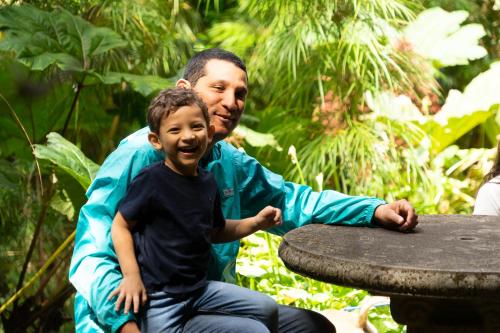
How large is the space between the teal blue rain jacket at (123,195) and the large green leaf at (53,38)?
1.46m

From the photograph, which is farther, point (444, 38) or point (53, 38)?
point (444, 38)

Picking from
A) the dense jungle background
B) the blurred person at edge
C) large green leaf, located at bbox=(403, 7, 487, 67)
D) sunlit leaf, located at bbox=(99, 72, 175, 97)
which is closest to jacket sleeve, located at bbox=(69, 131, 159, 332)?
the dense jungle background

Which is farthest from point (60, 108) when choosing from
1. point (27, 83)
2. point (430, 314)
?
point (430, 314)

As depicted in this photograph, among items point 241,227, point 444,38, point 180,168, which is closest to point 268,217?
point 241,227

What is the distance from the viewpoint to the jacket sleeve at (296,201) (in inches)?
100

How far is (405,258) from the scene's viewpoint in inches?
81.2

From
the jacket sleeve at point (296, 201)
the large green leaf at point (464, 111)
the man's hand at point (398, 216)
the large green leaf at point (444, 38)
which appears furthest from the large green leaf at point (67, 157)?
the large green leaf at point (444, 38)

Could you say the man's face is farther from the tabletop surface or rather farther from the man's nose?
the tabletop surface

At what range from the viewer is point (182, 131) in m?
2.06

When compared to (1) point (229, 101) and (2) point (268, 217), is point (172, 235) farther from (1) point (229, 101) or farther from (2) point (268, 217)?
(1) point (229, 101)

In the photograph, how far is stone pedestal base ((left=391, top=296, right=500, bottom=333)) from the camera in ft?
7.34

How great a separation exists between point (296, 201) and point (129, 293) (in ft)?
2.54

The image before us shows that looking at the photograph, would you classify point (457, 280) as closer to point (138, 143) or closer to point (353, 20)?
point (138, 143)

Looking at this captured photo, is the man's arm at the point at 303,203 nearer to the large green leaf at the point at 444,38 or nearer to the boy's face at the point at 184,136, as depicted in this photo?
the boy's face at the point at 184,136
